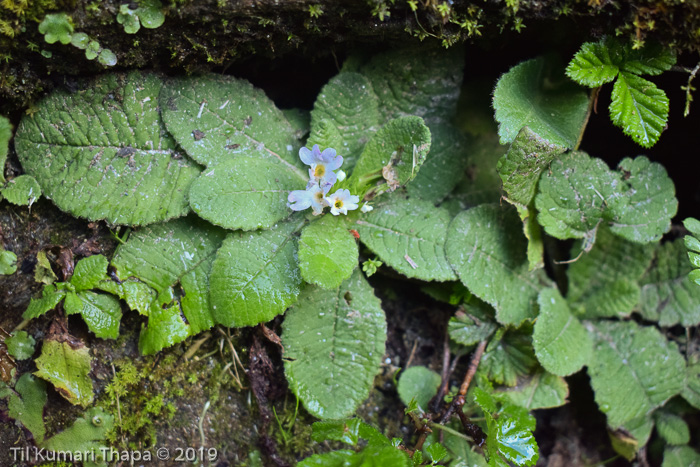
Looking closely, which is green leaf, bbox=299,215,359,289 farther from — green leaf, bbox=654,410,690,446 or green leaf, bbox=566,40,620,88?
green leaf, bbox=654,410,690,446

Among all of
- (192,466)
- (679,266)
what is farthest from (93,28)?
(679,266)

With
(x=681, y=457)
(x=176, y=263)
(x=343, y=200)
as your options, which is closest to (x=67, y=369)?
(x=176, y=263)

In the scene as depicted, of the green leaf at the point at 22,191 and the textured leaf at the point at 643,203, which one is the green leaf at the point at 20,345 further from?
the textured leaf at the point at 643,203

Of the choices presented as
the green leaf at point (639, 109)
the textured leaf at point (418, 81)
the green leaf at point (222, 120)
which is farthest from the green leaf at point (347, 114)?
the green leaf at point (639, 109)

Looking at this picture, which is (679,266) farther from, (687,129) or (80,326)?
(80,326)

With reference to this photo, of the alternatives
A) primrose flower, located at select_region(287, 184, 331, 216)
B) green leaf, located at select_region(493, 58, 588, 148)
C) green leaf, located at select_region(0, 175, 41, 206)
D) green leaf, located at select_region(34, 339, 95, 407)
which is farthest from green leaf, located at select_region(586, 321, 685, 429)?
green leaf, located at select_region(0, 175, 41, 206)

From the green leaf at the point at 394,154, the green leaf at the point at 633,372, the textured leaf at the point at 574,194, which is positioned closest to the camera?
the green leaf at the point at 394,154

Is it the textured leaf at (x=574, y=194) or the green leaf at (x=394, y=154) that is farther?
the textured leaf at (x=574, y=194)
